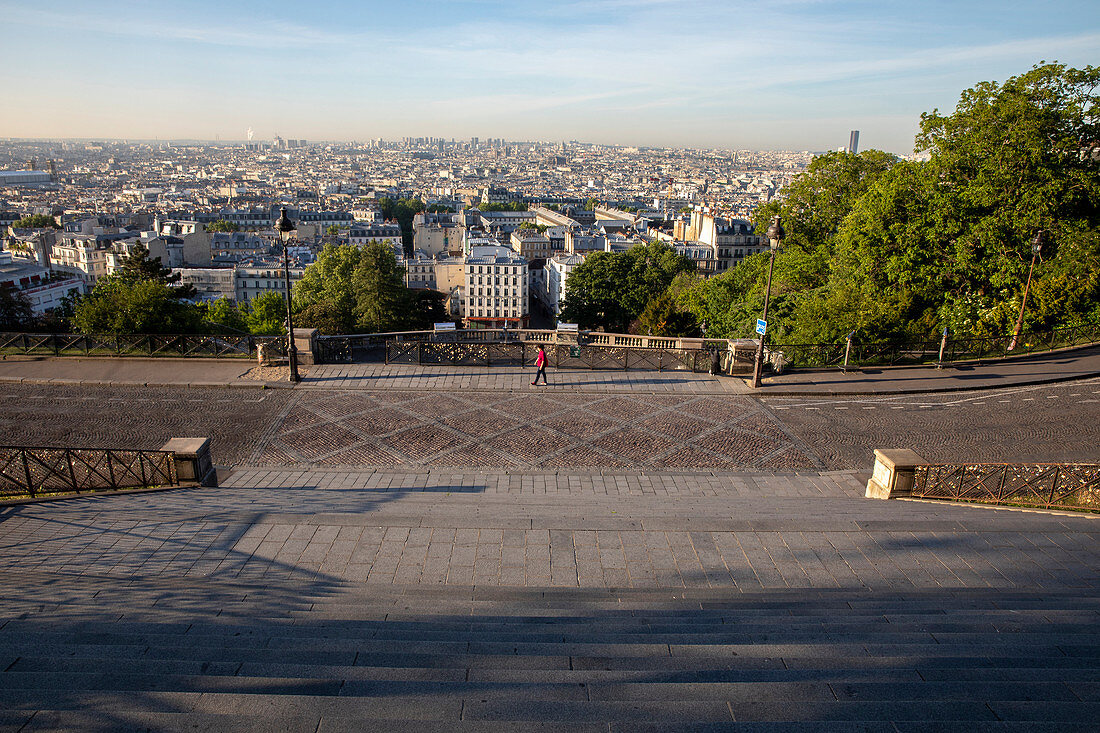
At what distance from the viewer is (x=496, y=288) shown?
97.0 metres

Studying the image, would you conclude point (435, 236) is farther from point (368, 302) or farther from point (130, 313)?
point (130, 313)

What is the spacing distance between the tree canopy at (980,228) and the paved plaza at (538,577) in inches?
335

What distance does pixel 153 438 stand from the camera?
13656 mm

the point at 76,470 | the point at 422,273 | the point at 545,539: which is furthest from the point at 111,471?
the point at 422,273

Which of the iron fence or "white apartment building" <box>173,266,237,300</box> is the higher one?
the iron fence

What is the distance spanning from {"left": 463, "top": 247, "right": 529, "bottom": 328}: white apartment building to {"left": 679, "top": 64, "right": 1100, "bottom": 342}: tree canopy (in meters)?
71.7

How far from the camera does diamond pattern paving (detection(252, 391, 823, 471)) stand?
13.0m

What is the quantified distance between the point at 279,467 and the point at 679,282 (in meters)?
52.0

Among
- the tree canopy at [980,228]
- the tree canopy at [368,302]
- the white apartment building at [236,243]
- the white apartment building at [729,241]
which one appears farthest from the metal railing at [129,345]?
the white apartment building at [236,243]

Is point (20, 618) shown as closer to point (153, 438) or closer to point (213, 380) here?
point (153, 438)

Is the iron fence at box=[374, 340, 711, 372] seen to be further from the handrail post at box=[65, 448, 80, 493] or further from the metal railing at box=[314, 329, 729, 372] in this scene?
the handrail post at box=[65, 448, 80, 493]

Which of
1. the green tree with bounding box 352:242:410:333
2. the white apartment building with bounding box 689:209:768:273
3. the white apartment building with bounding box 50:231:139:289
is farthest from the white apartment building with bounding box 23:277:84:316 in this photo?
the white apartment building with bounding box 689:209:768:273

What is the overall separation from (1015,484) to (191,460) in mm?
13726

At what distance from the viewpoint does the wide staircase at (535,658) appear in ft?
14.8
